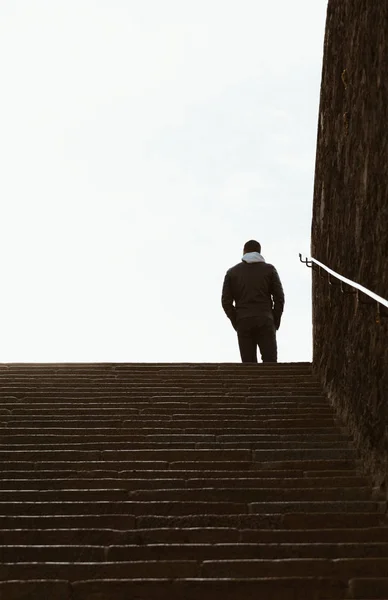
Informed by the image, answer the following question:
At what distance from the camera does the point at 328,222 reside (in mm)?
7492

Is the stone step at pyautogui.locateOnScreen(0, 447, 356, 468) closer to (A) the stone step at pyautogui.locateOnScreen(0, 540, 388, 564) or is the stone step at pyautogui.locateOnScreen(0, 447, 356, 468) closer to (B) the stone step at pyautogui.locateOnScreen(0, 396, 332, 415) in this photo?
(B) the stone step at pyautogui.locateOnScreen(0, 396, 332, 415)

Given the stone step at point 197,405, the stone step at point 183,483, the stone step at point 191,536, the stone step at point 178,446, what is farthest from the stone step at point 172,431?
the stone step at point 191,536

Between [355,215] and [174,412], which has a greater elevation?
[355,215]

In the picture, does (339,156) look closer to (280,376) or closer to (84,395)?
(280,376)

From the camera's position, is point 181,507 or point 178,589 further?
point 181,507

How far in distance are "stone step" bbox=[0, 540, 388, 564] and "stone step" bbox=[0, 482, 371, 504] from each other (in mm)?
733

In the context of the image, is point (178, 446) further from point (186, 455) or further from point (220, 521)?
point (220, 521)

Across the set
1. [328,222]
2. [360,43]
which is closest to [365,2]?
[360,43]

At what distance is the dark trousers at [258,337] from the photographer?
9.23 meters

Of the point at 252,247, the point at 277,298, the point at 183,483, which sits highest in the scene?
the point at 252,247

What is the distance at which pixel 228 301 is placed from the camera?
30.8 ft

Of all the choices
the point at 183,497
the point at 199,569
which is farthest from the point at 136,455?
the point at 199,569

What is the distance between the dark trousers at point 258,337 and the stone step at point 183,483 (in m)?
4.33

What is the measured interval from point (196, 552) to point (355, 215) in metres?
2.77
